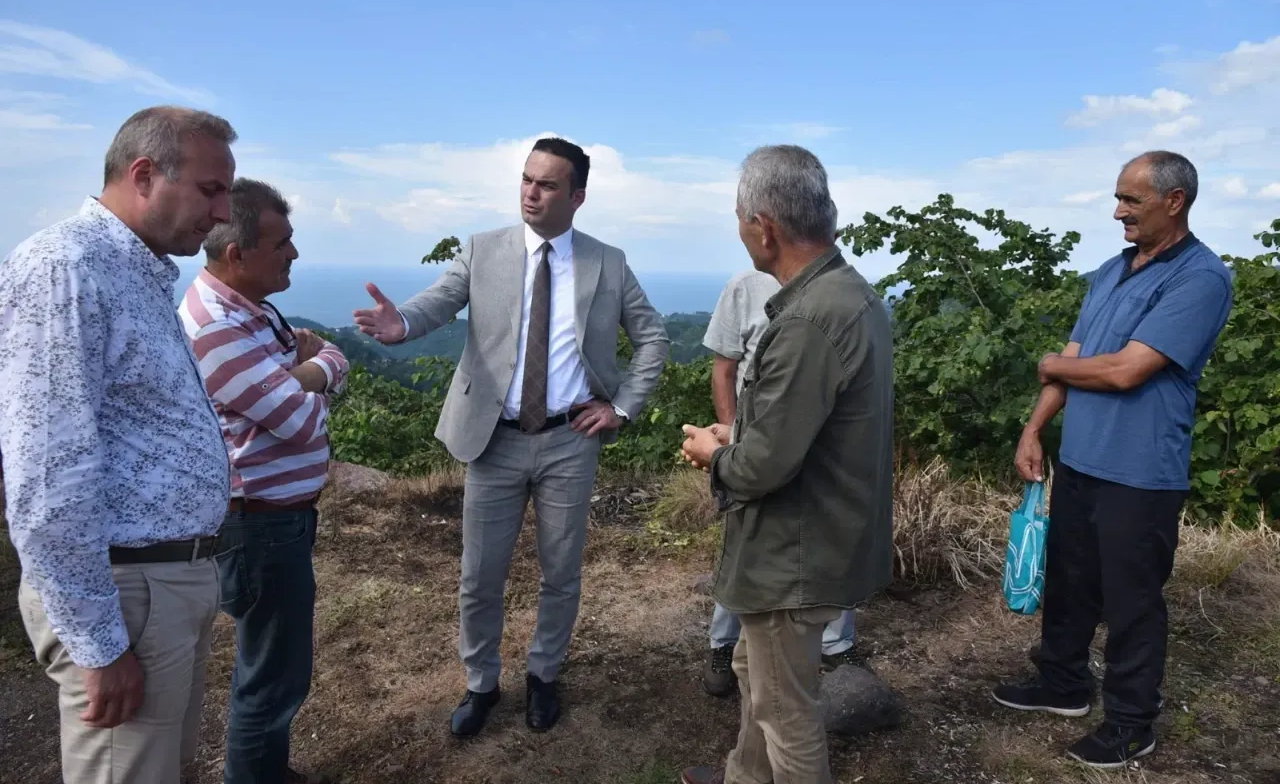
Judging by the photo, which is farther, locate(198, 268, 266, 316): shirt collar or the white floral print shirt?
locate(198, 268, 266, 316): shirt collar

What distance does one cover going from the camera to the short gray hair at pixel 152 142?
6.15ft

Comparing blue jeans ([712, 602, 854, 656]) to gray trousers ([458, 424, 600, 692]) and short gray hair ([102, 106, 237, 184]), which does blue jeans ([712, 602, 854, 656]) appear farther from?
short gray hair ([102, 106, 237, 184])

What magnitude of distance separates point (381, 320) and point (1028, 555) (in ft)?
8.66

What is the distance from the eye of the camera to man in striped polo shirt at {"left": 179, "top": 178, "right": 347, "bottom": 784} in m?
2.38

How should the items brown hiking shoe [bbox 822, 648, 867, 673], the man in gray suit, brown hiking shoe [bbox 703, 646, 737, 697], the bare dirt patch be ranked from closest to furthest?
the bare dirt patch
the man in gray suit
brown hiking shoe [bbox 703, 646, 737, 697]
brown hiking shoe [bbox 822, 648, 867, 673]

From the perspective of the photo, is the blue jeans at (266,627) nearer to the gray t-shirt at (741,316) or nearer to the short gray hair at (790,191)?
the short gray hair at (790,191)

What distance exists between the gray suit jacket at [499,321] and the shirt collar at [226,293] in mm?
819

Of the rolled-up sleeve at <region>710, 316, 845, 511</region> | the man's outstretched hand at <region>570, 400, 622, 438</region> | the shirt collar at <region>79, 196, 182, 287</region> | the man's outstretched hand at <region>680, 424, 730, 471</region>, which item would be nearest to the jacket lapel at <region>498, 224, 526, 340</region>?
the man's outstretched hand at <region>570, 400, 622, 438</region>

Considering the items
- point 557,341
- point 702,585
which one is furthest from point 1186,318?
point 702,585

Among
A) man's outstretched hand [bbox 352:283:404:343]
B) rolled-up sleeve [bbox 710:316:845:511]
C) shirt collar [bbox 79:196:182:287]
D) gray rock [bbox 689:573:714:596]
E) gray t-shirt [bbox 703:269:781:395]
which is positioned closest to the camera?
shirt collar [bbox 79:196:182:287]

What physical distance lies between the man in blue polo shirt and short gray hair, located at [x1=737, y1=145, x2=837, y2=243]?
4.68 ft

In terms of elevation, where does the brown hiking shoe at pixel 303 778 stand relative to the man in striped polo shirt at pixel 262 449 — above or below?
below

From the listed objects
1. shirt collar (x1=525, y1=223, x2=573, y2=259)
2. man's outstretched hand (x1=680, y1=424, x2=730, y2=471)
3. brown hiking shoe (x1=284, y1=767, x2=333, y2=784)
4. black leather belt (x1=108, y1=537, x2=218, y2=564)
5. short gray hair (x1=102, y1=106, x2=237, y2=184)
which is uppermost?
short gray hair (x1=102, y1=106, x2=237, y2=184)

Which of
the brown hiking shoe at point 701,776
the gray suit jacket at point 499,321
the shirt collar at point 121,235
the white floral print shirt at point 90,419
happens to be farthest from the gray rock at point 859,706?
the shirt collar at point 121,235
